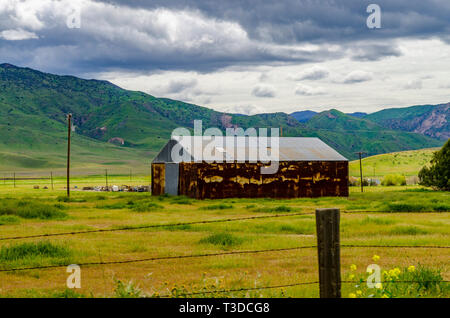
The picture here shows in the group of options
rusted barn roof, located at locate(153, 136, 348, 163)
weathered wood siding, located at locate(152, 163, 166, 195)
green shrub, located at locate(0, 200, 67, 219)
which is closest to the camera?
green shrub, located at locate(0, 200, 67, 219)

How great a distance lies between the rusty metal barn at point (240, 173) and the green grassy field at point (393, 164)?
6707 cm

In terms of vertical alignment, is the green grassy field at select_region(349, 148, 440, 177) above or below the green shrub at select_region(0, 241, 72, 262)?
above

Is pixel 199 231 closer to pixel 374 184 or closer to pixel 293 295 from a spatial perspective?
pixel 293 295

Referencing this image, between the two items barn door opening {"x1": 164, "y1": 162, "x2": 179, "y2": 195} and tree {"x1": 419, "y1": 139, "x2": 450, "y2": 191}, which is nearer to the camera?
barn door opening {"x1": 164, "y1": 162, "x2": 179, "y2": 195}

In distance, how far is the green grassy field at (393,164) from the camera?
122469 millimetres

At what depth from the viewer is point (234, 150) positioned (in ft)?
148

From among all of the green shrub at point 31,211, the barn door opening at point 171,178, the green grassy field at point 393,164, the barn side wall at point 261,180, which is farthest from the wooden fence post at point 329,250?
the green grassy field at point 393,164

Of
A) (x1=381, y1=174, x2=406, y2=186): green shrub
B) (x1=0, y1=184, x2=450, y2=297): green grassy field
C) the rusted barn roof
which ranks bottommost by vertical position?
(x1=0, y1=184, x2=450, y2=297): green grassy field

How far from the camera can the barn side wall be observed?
42781mm

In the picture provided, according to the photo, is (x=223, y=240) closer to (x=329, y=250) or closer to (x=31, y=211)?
(x=329, y=250)

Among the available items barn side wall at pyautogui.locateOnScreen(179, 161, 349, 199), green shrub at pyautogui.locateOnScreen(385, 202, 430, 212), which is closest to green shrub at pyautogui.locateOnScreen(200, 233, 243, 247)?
green shrub at pyautogui.locateOnScreen(385, 202, 430, 212)

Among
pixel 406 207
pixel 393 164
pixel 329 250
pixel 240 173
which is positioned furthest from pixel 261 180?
pixel 393 164

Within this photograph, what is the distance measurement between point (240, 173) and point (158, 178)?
29.4 ft

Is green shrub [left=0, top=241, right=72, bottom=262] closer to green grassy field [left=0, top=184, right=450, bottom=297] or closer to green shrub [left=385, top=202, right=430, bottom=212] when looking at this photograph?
green grassy field [left=0, top=184, right=450, bottom=297]
